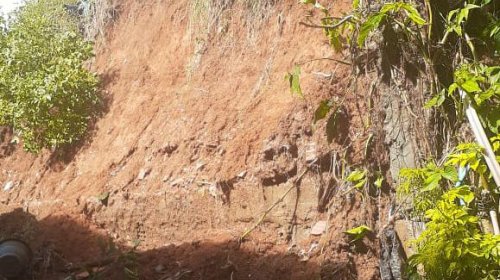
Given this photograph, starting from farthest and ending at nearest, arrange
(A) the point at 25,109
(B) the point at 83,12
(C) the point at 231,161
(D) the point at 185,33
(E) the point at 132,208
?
(B) the point at 83,12 → (A) the point at 25,109 → (D) the point at 185,33 → (E) the point at 132,208 → (C) the point at 231,161

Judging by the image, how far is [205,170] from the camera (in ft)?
18.6

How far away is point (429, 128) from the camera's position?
4.19m

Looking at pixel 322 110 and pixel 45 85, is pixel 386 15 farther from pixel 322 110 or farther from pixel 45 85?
pixel 45 85

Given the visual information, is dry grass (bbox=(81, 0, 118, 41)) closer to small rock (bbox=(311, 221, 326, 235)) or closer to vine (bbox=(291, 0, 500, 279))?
vine (bbox=(291, 0, 500, 279))

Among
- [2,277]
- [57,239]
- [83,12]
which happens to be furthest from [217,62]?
[83,12]

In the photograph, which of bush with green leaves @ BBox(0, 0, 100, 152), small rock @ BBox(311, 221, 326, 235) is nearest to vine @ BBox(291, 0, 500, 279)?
small rock @ BBox(311, 221, 326, 235)

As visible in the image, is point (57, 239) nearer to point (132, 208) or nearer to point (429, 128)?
point (132, 208)

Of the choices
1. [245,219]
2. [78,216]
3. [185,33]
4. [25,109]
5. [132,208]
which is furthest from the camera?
[25,109]

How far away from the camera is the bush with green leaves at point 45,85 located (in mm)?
8195

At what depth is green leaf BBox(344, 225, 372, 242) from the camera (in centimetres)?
423

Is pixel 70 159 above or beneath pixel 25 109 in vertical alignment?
beneath

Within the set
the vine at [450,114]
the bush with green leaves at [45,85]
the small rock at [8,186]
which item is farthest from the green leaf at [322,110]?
the small rock at [8,186]

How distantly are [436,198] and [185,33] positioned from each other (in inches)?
193

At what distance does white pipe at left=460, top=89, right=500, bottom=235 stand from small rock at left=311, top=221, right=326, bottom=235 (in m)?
1.40
